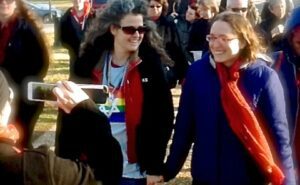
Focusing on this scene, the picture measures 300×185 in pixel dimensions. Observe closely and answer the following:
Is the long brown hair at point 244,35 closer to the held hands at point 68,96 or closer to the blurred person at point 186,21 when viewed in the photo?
the held hands at point 68,96

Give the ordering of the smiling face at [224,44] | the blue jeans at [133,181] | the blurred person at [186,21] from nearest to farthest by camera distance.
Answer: the smiling face at [224,44], the blue jeans at [133,181], the blurred person at [186,21]

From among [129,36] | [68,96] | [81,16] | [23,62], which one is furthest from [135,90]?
[81,16]

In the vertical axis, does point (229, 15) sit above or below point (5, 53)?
above

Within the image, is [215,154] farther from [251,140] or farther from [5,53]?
[5,53]

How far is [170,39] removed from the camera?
6.56 m

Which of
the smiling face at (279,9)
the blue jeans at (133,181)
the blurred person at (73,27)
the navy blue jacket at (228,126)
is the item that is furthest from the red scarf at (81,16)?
the navy blue jacket at (228,126)

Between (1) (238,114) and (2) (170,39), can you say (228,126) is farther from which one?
(2) (170,39)

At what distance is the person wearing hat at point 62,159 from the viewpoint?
242 cm

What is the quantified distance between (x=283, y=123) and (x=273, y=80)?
9.6 inches

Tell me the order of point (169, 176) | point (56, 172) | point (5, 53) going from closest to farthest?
point (56, 172) < point (169, 176) < point (5, 53)

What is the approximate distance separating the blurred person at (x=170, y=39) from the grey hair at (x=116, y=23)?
1477mm

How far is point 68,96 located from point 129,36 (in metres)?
1.53

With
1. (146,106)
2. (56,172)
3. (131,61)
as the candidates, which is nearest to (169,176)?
(146,106)

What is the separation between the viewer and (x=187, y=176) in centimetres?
695
